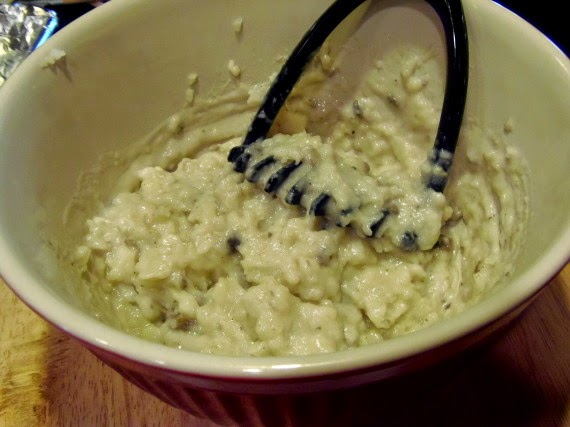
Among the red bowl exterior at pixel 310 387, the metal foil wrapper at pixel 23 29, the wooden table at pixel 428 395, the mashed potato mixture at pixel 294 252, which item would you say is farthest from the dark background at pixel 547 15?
the metal foil wrapper at pixel 23 29

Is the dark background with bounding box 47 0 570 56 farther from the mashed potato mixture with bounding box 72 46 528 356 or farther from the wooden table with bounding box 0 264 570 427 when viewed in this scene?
the wooden table with bounding box 0 264 570 427

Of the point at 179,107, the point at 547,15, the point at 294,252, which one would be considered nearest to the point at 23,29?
the point at 179,107

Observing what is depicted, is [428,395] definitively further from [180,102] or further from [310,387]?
[180,102]

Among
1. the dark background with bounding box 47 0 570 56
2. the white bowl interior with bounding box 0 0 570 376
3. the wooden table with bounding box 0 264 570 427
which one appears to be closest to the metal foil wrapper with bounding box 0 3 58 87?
the white bowl interior with bounding box 0 0 570 376

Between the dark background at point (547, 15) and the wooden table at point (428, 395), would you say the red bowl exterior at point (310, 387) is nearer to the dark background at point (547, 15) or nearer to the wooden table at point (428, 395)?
the wooden table at point (428, 395)

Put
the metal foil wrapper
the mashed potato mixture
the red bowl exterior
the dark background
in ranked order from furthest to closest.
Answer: the metal foil wrapper → the dark background → the mashed potato mixture → the red bowl exterior
